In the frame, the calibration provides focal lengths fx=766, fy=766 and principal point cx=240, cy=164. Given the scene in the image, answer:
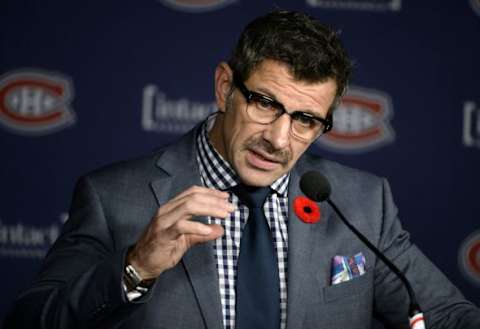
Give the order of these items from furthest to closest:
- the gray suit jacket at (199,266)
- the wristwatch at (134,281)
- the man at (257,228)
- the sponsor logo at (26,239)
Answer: the sponsor logo at (26,239) → the man at (257,228) → the gray suit jacket at (199,266) → the wristwatch at (134,281)

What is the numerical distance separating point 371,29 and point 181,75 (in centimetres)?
76

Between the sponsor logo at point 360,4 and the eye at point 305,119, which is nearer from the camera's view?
the eye at point 305,119

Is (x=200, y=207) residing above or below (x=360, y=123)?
above

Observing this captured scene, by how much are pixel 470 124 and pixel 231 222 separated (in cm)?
144

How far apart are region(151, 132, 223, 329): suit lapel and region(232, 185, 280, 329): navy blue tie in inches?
2.4

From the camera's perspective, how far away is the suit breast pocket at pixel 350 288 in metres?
1.90

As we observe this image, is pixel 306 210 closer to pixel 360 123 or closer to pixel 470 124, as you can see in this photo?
pixel 360 123

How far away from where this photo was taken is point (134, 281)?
1.53 metres

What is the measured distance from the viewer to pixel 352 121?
2996 mm

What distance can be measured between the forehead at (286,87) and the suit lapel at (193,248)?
10.7 inches

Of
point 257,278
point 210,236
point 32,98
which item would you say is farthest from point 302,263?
point 32,98

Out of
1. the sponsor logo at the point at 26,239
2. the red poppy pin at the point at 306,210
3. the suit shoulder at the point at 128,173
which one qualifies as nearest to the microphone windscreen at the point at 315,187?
the red poppy pin at the point at 306,210

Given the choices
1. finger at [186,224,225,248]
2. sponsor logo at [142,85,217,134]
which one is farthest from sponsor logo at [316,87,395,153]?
finger at [186,224,225,248]

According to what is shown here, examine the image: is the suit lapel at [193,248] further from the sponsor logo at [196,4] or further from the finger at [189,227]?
the sponsor logo at [196,4]
